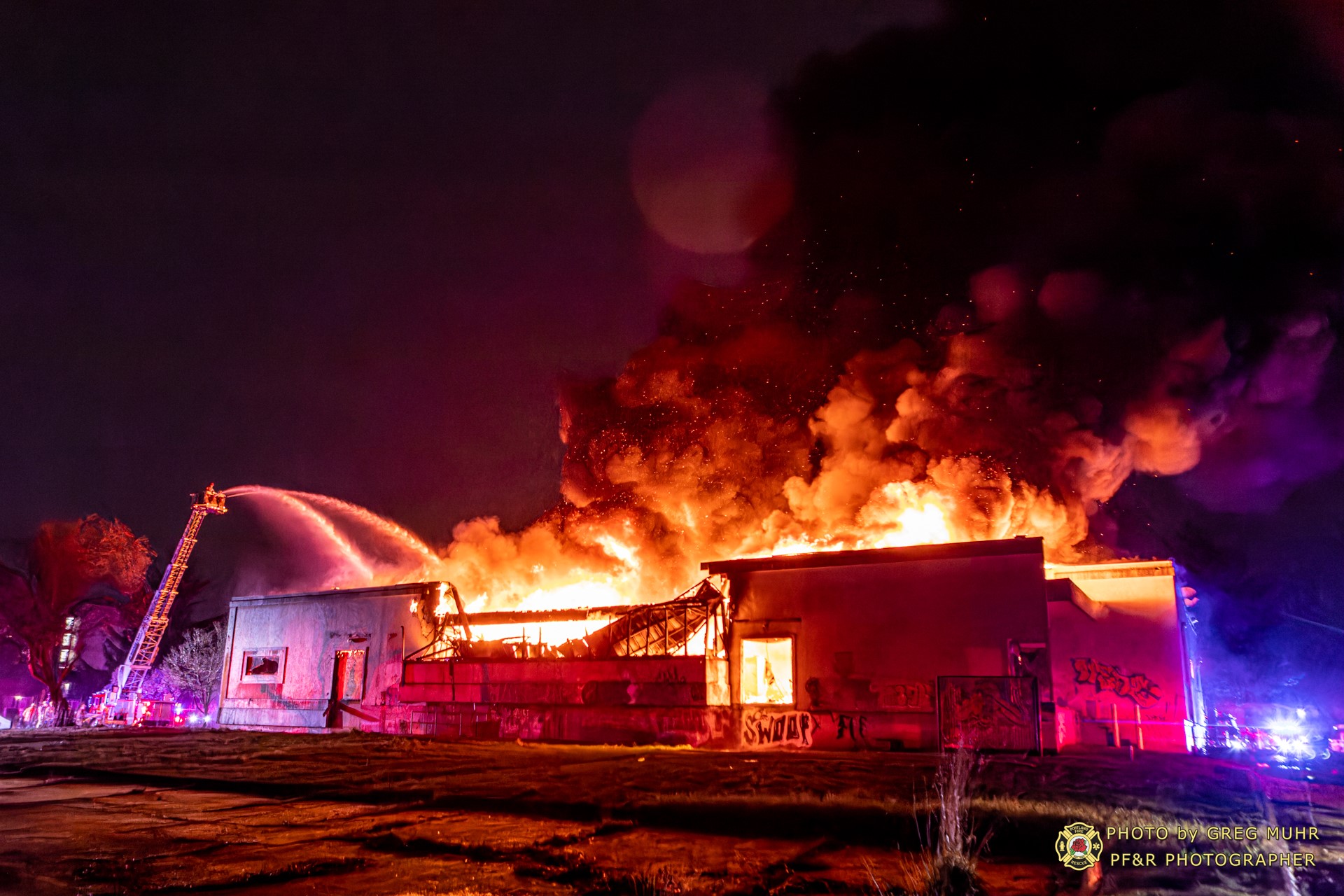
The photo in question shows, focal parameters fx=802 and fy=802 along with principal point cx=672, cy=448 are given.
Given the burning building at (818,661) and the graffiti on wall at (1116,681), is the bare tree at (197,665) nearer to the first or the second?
the burning building at (818,661)

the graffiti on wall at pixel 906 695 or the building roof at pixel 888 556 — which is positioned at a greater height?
the building roof at pixel 888 556

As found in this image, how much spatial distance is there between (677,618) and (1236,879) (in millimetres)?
22584

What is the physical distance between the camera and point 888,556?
2506cm

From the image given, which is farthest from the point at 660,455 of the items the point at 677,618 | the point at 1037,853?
the point at 1037,853

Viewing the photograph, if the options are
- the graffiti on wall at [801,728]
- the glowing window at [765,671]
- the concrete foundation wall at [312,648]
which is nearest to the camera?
the graffiti on wall at [801,728]

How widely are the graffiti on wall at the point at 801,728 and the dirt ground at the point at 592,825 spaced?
297 inches

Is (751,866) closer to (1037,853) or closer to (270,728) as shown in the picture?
(1037,853)

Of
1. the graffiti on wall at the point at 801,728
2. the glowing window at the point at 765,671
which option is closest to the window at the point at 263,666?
the glowing window at the point at 765,671

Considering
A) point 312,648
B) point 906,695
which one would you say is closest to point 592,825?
point 906,695

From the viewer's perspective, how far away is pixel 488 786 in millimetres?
12656

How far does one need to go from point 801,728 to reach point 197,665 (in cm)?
5006

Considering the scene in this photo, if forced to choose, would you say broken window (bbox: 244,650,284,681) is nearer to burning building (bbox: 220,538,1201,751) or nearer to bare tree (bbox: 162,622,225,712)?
burning building (bbox: 220,538,1201,751)

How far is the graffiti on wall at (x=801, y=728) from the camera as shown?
77.6 feet

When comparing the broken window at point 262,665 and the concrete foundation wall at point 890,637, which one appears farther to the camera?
the broken window at point 262,665
